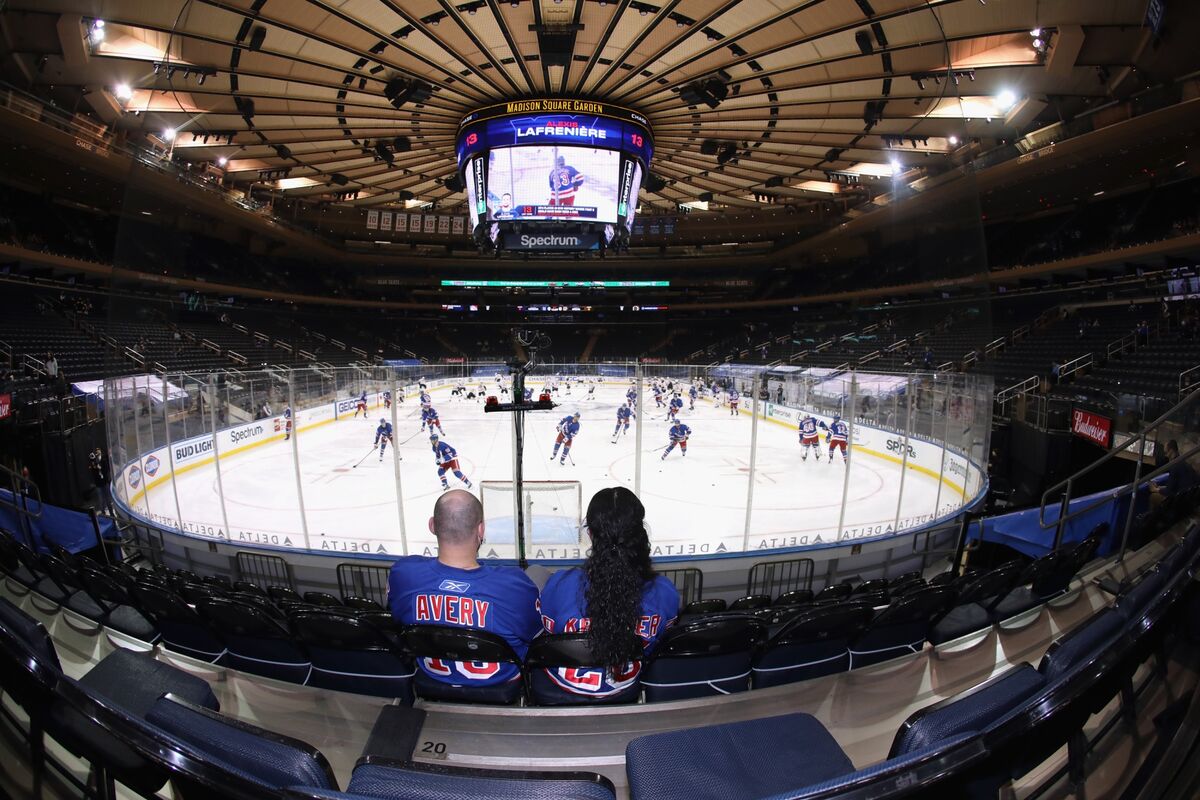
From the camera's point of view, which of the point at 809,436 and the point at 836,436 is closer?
the point at 836,436

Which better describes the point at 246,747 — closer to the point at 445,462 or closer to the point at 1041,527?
the point at 1041,527

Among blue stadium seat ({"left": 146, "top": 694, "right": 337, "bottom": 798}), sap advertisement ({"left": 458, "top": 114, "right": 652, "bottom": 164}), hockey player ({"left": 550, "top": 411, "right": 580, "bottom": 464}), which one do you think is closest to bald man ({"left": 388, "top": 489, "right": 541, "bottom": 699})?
blue stadium seat ({"left": 146, "top": 694, "right": 337, "bottom": 798})

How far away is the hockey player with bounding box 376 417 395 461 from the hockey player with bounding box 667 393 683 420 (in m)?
6.36

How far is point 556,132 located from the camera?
12.4 m

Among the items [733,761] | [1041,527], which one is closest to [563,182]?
[1041,527]

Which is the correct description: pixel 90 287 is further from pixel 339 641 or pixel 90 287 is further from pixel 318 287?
pixel 339 641

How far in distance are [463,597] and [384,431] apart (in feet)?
31.6

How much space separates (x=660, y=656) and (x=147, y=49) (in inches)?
581

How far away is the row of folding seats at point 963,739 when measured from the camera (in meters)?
1.11

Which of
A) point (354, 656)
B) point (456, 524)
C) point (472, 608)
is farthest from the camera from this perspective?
point (354, 656)

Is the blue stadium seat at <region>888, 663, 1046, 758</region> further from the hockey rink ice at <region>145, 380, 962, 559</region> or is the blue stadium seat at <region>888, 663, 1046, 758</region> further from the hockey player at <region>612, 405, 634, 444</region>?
the hockey player at <region>612, 405, 634, 444</region>

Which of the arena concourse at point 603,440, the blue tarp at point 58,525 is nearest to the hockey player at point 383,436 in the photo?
the arena concourse at point 603,440

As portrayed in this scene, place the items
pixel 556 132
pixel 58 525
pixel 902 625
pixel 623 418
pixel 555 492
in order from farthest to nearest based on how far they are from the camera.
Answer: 1. pixel 623 418
2. pixel 556 132
3. pixel 58 525
4. pixel 555 492
5. pixel 902 625

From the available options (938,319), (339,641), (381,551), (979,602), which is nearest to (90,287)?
(381,551)
